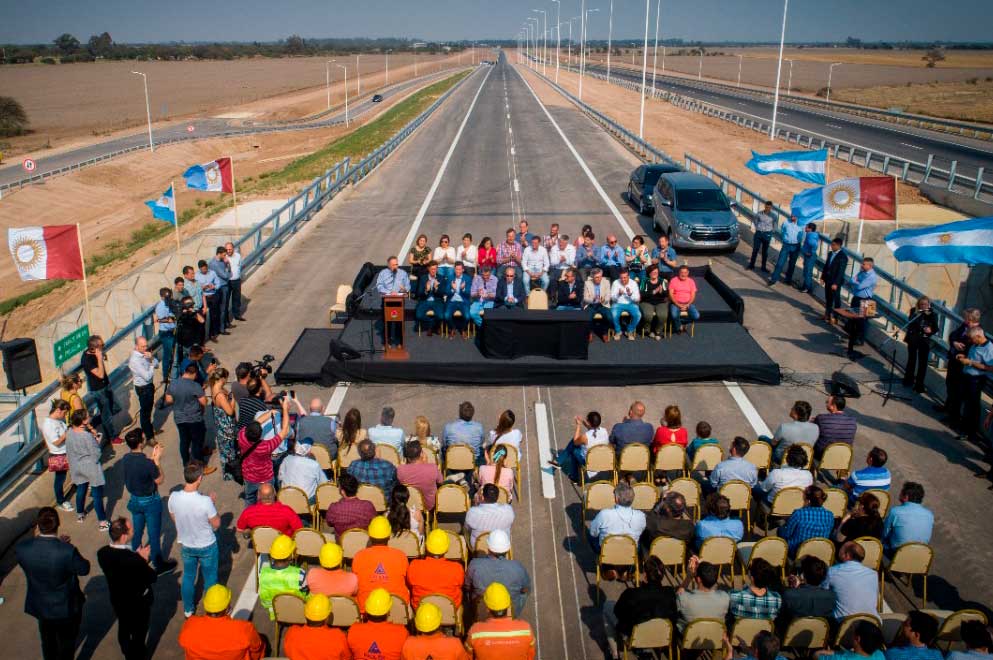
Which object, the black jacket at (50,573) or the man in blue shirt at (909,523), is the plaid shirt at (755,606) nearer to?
the man in blue shirt at (909,523)

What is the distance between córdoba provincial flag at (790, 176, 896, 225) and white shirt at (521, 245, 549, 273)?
5.79 metres

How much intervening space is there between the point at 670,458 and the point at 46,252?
1091 cm

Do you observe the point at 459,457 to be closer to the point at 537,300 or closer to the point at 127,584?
the point at 127,584

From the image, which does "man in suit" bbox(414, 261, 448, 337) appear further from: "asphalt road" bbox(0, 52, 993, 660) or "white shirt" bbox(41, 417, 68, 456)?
"white shirt" bbox(41, 417, 68, 456)

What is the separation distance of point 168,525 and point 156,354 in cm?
594

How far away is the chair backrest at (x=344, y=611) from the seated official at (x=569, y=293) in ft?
32.9

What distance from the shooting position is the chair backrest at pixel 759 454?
1091cm

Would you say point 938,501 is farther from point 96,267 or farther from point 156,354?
point 96,267

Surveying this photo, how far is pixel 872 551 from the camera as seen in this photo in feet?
28.4

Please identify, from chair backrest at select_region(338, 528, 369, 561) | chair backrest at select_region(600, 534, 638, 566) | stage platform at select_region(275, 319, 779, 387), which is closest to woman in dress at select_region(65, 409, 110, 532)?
chair backrest at select_region(338, 528, 369, 561)

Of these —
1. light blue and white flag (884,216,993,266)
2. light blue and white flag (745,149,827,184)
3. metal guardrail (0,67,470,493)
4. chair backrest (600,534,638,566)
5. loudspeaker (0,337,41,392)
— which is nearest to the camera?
chair backrest (600,534,638,566)

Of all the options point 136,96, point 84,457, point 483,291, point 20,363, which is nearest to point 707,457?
point 483,291

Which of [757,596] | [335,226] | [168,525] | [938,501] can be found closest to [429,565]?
[757,596]

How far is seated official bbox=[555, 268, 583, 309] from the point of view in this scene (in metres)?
16.6
